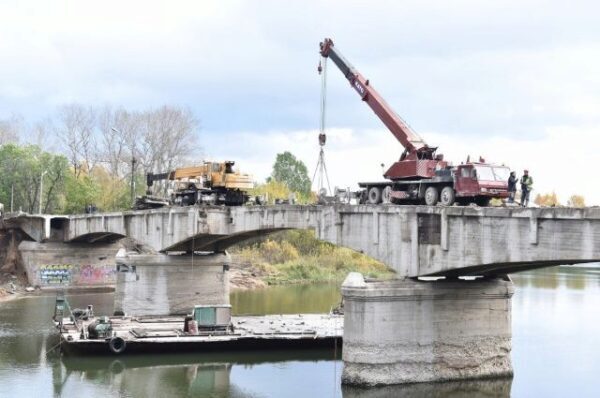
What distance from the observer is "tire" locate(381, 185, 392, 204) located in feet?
121

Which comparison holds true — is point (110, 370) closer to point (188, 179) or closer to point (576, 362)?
point (188, 179)

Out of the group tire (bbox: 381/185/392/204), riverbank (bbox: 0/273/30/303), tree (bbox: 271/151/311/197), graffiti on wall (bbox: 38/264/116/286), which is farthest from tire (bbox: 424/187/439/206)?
tree (bbox: 271/151/311/197)

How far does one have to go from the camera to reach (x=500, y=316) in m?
34.5

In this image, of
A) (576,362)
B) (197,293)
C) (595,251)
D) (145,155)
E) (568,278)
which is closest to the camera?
(595,251)

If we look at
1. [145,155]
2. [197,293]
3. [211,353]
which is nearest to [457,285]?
[211,353]

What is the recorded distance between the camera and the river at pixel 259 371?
1325 inches

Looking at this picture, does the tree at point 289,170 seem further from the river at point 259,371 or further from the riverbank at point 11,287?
the river at point 259,371

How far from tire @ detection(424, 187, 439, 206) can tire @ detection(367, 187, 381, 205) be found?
3363 millimetres

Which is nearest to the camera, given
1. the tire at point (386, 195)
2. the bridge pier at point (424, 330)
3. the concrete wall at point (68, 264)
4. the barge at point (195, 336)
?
the bridge pier at point (424, 330)

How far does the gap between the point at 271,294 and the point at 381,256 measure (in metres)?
36.1

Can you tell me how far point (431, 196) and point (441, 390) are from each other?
825cm

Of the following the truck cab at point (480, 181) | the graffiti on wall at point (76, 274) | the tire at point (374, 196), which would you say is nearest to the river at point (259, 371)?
the truck cab at point (480, 181)

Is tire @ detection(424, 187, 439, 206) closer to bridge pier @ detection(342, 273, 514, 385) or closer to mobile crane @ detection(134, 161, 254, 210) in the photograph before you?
bridge pier @ detection(342, 273, 514, 385)

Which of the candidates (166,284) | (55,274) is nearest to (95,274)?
(55,274)
